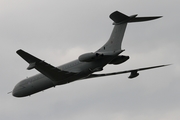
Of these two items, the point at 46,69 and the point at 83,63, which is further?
the point at 83,63

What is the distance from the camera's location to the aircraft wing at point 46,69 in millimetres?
40844

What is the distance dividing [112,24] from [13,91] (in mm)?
14674

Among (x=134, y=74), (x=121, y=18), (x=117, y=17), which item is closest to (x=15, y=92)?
(x=134, y=74)

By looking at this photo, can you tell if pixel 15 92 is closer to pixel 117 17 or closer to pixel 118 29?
pixel 118 29

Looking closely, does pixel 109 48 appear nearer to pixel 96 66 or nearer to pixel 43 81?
pixel 96 66

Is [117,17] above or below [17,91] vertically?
above

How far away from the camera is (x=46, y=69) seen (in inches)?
1708

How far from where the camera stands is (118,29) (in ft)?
137

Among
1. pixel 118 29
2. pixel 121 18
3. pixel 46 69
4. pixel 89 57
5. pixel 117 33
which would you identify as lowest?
pixel 89 57

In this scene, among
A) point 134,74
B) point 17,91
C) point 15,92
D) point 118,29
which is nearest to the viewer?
point 118,29

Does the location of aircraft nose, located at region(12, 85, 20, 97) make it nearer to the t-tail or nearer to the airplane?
the airplane

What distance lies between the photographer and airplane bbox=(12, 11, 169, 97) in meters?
40.8

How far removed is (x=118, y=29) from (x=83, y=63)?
4.99m

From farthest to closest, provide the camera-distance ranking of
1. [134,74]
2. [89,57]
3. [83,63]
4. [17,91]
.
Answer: [134,74], [17,91], [83,63], [89,57]
